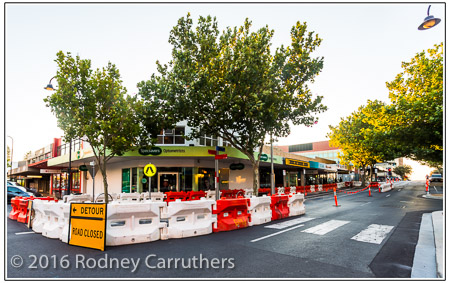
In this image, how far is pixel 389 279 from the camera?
4484 millimetres

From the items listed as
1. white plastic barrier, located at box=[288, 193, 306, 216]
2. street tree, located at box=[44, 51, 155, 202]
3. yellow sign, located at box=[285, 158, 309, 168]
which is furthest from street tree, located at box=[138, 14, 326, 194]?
yellow sign, located at box=[285, 158, 309, 168]

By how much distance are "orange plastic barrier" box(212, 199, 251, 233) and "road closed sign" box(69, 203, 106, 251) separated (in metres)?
3.43

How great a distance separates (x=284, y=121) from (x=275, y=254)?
45.0 feet

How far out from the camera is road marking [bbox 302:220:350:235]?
8375mm

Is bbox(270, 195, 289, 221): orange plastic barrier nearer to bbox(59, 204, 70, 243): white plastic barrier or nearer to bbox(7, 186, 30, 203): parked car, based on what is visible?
bbox(59, 204, 70, 243): white plastic barrier

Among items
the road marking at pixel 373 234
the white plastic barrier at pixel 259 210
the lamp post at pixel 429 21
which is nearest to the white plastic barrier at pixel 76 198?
the white plastic barrier at pixel 259 210

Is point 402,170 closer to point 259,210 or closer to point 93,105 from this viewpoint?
point 259,210

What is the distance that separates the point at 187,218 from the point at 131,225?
166 centimetres

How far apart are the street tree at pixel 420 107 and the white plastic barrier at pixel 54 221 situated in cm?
1548

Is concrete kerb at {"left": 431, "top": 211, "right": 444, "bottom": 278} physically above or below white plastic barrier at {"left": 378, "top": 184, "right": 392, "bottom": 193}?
above

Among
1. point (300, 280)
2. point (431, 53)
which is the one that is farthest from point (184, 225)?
point (431, 53)

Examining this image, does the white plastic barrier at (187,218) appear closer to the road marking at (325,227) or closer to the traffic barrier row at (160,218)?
the traffic barrier row at (160,218)

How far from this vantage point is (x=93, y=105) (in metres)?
15.3

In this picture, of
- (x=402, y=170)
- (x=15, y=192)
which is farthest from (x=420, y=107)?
(x=402, y=170)
